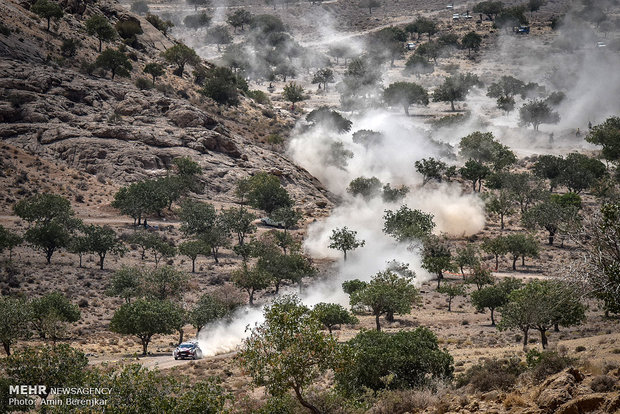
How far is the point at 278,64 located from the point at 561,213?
104701mm

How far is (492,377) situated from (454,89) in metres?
123

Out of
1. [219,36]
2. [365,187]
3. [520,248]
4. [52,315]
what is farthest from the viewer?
[219,36]

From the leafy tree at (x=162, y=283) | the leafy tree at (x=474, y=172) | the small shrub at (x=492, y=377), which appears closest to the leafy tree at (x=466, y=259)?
the leafy tree at (x=162, y=283)

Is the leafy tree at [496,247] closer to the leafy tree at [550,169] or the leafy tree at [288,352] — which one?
the leafy tree at [550,169]

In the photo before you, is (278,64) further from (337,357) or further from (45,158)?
(337,357)

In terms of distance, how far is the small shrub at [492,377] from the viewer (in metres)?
24.8

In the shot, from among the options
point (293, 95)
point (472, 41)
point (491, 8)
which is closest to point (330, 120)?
point (293, 95)

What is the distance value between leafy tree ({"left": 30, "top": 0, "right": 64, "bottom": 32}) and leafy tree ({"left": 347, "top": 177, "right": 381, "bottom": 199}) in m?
50.5

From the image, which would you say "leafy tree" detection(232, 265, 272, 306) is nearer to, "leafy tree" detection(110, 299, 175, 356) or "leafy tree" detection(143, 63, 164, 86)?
"leafy tree" detection(110, 299, 175, 356)

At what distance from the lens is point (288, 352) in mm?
22109

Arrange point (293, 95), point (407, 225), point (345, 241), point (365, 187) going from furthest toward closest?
point (293, 95) < point (365, 187) < point (407, 225) < point (345, 241)

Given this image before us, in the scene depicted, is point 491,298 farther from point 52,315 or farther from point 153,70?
point 153,70

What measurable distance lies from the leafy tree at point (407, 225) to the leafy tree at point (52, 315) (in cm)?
3627

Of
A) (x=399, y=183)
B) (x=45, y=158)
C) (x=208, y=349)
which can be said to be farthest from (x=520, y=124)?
(x=208, y=349)
